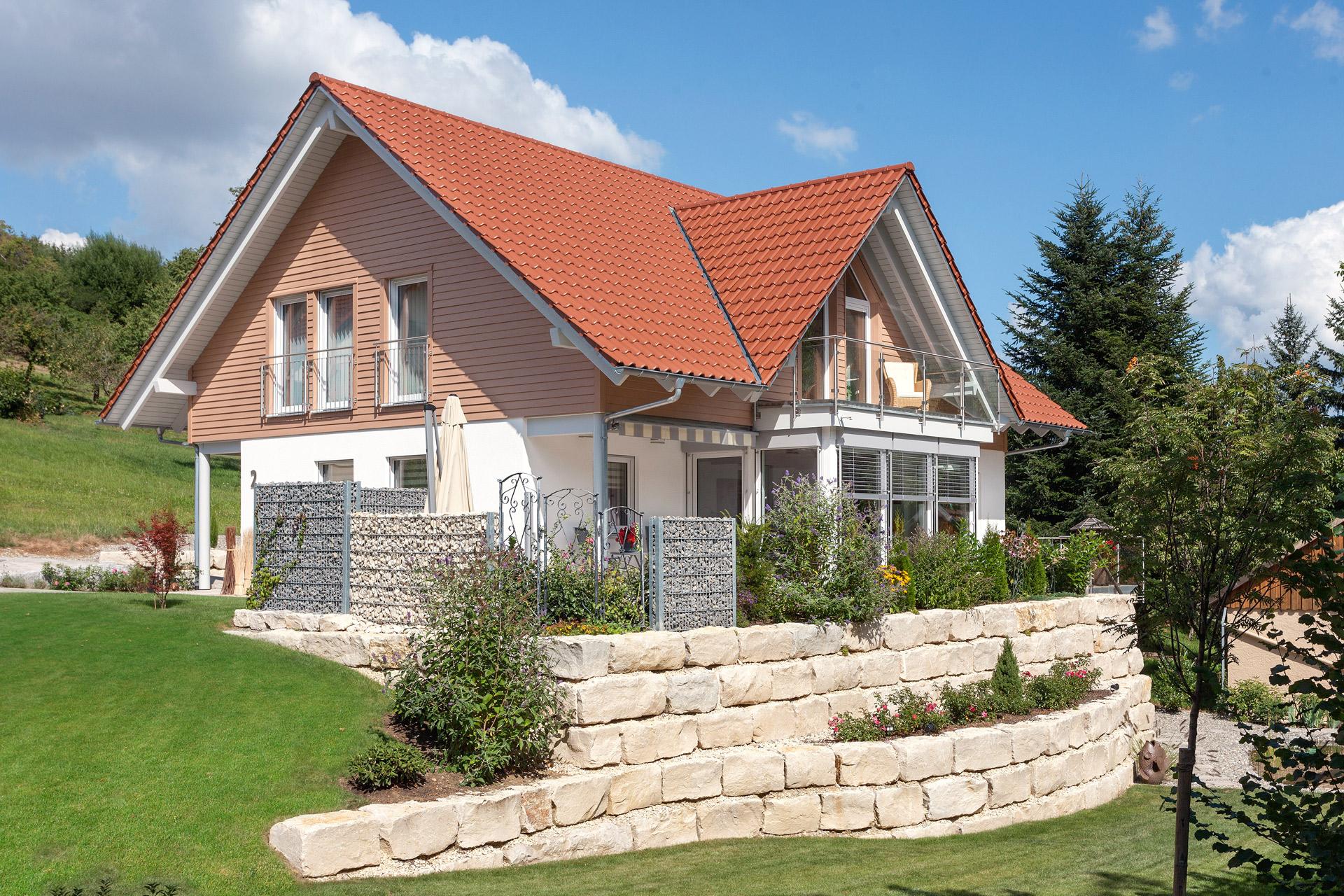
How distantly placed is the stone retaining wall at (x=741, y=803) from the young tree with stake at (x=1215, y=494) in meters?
5.65

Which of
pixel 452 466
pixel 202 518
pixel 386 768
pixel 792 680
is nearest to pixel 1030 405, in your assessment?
pixel 792 680

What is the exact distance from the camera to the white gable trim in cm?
1530

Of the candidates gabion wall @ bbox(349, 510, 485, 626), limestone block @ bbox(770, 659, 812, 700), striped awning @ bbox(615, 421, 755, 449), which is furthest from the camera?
striped awning @ bbox(615, 421, 755, 449)

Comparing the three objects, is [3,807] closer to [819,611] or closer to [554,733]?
[554,733]

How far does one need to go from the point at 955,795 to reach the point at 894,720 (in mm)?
1159

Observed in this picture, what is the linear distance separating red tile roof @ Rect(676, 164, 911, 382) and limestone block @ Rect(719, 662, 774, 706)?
5.10 meters

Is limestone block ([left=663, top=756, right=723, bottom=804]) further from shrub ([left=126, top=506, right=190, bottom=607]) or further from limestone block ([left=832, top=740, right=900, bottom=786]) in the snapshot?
shrub ([left=126, top=506, right=190, bottom=607])

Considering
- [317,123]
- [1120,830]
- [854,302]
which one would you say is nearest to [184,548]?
[317,123]

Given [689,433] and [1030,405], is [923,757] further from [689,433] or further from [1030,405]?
[1030,405]

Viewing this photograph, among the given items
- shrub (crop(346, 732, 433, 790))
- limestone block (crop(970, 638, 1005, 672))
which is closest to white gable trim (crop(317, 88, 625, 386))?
shrub (crop(346, 732, 433, 790))

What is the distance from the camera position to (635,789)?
1226cm


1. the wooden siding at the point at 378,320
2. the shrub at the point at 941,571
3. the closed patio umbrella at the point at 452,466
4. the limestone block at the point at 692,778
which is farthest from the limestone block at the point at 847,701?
the closed patio umbrella at the point at 452,466

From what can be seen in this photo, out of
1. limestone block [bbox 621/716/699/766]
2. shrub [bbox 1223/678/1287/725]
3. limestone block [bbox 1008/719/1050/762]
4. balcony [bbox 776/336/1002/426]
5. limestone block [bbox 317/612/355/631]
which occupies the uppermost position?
balcony [bbox 776/336/1002/426]

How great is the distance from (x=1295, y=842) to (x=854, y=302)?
48.7ft
